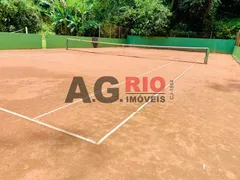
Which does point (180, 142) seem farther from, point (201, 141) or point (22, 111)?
point (22, 111)

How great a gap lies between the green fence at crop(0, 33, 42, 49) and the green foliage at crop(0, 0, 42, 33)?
3239 millimetres

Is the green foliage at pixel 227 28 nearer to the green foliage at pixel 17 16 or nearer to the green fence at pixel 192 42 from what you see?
the green fence at pixel 192 42

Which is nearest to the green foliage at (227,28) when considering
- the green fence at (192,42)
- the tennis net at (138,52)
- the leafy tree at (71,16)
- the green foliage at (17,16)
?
the green fence at (192,42)

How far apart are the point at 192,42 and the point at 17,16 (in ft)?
64.3

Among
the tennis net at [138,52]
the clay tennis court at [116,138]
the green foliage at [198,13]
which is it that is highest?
the green foliage at [198,13]

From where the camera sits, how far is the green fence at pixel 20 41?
470 inches

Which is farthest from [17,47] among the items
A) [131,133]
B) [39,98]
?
[131,133]

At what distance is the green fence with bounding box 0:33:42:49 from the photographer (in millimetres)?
11929

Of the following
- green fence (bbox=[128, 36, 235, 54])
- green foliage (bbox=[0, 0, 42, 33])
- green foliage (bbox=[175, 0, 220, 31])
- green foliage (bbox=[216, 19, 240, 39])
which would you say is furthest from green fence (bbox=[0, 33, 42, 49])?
green foliage (bbox=[216, 19, 240, 39])

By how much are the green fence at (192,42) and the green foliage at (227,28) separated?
4.06 feet

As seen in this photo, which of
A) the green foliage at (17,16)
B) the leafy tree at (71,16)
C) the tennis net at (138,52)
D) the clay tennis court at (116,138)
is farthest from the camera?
the leafy tree at (71,16)

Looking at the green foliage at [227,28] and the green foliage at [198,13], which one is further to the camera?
the green foliage at [198,13]

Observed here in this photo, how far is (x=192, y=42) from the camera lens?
2297 cm

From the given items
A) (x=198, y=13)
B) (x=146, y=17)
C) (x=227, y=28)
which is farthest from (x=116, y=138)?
(x=198, y=13)
